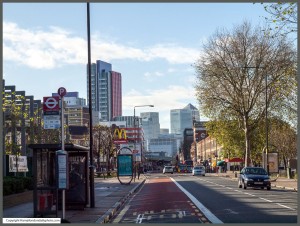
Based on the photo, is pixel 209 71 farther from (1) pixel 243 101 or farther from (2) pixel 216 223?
(2) pixel 216 223

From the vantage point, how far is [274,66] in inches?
2463

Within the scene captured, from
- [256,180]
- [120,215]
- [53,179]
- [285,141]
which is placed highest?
[285,141]

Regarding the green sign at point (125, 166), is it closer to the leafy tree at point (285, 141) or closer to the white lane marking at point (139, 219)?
the white lane marking at point (139, 219)

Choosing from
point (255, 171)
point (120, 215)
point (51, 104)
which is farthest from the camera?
point (255, 171)

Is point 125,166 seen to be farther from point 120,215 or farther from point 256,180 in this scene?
point 120,215

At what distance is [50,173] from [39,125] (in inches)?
1115

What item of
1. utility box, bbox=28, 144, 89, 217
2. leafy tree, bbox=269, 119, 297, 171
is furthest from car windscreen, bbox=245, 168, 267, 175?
leafy tree, bbox=269, 119, 297, 171

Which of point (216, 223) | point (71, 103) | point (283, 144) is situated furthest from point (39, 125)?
point (71, 103)

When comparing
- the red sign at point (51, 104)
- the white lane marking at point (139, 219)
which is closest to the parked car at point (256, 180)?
the white lane marking at point (139, 219)

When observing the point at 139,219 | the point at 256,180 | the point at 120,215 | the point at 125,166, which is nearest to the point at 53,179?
the point at 120,215

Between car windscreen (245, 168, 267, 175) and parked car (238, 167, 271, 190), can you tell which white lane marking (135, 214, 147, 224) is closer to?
parked car (238, 167, 271, 190)

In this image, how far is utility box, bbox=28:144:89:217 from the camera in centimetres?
1753

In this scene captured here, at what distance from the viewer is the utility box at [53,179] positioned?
57.5 ft

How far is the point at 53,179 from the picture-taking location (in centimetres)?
2019
